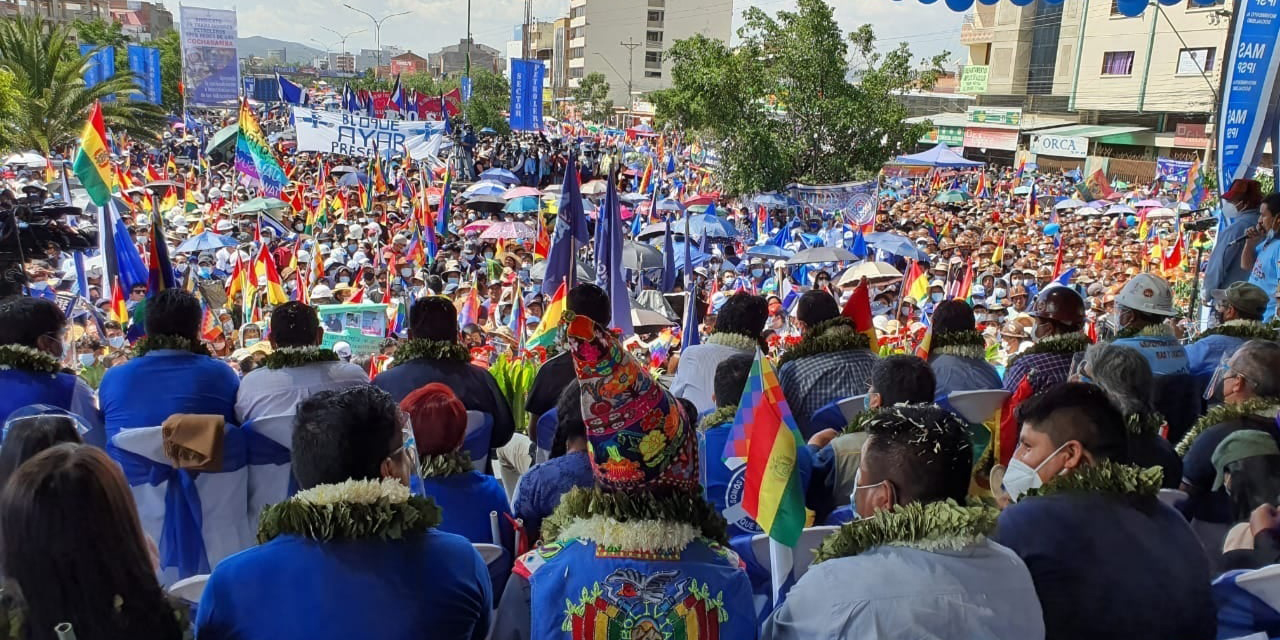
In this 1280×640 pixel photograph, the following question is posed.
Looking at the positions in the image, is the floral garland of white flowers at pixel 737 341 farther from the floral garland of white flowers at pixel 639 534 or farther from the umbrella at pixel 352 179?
the umbrella at pixel 352 179

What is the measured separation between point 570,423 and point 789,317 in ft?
24.9

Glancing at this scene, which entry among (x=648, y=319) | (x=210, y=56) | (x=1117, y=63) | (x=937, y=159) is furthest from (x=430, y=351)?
(x=1117, y=63)

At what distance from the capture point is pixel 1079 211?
22391 millimetres

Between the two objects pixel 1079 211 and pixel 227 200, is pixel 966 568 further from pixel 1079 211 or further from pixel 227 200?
pixel 1079 211

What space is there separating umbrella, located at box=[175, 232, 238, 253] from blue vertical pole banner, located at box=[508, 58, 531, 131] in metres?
17.3

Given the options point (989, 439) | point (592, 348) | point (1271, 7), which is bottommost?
point (989, 439)

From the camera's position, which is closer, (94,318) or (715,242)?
(94,318)

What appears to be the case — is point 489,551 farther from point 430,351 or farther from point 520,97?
point 520,97

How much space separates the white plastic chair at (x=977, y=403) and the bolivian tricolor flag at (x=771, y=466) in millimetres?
1420

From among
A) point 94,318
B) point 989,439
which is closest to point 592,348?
point 989,439

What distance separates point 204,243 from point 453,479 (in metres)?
12.3

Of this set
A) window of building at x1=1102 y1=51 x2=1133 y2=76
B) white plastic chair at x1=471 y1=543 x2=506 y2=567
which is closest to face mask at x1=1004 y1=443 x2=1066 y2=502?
white plastic chair at x1=471 y1=543 x2=506 y2=567

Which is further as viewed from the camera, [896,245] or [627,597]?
[896,245]

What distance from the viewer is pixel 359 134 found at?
695 inches
